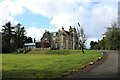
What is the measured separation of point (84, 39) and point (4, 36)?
186ft

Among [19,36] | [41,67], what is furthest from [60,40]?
[41,67]

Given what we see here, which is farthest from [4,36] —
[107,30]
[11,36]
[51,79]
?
[51,79]

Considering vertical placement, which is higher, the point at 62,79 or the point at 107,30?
the point at 107,30

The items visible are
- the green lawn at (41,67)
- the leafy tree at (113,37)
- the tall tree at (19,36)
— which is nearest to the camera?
the green lawn at (41,67)

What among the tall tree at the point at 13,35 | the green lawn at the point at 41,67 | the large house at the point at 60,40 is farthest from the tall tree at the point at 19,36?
the green lawn at the point at 41,67

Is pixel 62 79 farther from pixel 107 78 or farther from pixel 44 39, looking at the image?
pixel 44 39

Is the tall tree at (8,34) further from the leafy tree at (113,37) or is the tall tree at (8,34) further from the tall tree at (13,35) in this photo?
the leafy tree at (113,37)

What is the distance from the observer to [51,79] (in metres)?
17.5

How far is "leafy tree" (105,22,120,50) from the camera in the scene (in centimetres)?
8819

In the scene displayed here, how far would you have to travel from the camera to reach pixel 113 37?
9019cm

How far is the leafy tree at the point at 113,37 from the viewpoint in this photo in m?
88.2

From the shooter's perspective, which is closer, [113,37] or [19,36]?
[113,37]

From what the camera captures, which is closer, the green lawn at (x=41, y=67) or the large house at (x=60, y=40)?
the green lawn at (x=41, y=67)

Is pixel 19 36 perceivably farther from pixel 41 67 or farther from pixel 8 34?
pixel 41 67
